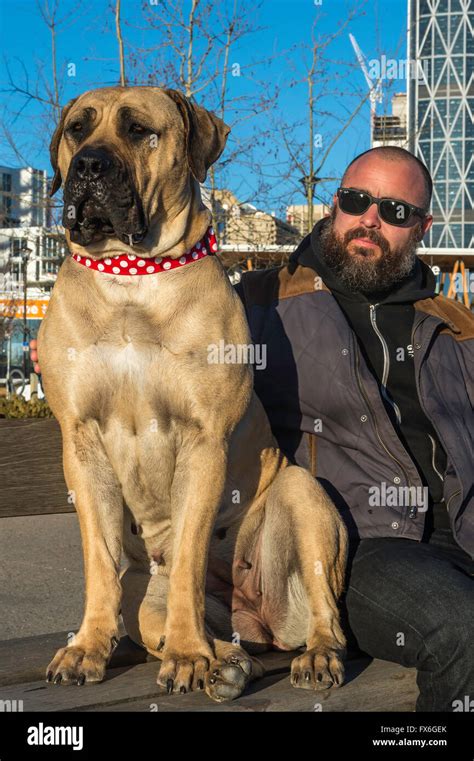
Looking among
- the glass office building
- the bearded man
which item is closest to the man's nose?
the bearded man

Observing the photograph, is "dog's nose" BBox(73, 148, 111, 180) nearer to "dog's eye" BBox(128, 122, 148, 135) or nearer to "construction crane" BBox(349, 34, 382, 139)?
"dog's eye" BBox(128, 122, 148, 135)

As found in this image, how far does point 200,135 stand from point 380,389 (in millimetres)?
1110

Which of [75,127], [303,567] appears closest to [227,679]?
[303,567]

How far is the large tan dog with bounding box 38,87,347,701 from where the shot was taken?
2.73 m

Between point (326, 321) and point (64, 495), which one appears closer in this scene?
point (326, 321)

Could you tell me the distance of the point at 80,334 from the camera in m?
2.86

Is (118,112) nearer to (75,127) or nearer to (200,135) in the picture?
(75,127)

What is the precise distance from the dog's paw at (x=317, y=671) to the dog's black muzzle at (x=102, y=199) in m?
1.33

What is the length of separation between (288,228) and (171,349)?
764 cm

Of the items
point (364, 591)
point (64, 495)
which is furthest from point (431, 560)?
point (64, 495)

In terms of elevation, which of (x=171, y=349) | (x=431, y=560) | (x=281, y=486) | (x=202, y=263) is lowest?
(x=431, y=560)

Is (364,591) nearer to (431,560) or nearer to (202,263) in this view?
(431,560)

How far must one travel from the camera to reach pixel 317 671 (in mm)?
2664
